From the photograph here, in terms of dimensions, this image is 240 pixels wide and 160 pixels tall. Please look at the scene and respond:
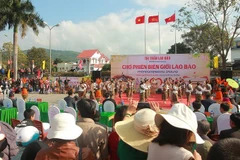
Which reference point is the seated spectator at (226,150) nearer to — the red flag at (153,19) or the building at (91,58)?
the red flag at (153,19)

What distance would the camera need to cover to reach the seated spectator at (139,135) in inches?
84.0

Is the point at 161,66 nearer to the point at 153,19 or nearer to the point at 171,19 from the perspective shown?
the point at 171,19

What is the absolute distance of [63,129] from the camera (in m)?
2.23

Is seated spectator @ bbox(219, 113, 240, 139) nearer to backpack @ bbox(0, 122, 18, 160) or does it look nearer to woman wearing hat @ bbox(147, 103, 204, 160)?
woman wearing hat @ bbox(147, 103, 204, 160)

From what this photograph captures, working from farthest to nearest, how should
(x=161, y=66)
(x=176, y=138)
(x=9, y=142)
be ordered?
(x=161, y=66), (x=9, y=142), (x=176, y=138)

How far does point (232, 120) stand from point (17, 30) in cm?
2534

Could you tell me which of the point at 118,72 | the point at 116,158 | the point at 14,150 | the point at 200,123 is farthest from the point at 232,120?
the point at 118,72

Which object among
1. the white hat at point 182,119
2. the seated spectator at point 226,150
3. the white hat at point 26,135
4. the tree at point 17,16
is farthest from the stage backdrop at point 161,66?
the seated spectator at point 226,150

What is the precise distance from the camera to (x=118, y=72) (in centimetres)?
2102

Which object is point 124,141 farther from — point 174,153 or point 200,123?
point 200,123

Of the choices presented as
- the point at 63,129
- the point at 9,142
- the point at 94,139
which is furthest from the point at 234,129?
the point at 9,142

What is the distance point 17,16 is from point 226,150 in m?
26.4

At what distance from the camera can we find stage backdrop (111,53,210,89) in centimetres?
1909

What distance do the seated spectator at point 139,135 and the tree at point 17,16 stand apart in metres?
25.1
